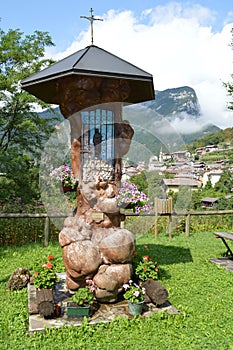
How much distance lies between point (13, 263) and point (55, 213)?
8.90 feet

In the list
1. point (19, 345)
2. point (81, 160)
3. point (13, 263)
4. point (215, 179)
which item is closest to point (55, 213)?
point (81, 160)

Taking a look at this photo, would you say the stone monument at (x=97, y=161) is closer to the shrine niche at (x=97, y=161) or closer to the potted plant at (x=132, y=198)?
the shrine niche at (x=97, y=161)

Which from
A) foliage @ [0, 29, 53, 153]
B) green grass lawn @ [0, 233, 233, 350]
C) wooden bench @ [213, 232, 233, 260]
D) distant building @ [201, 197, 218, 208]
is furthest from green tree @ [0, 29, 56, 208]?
distant building @ [201, 197, 218, 208]

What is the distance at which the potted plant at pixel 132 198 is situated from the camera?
4.85m

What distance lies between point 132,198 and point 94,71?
1.87 meters

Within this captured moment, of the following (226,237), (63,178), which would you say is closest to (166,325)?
(63,178)

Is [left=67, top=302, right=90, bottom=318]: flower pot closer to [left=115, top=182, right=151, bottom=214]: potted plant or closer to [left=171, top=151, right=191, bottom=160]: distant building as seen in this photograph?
[left=115, top=182, right=151, bottom=214]: potted plant

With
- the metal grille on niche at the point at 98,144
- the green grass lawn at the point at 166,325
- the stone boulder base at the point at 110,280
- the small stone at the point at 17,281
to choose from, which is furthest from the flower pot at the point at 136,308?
the small stone at the point at 17,281

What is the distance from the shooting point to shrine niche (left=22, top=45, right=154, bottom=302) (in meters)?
5.04

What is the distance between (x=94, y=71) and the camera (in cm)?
480

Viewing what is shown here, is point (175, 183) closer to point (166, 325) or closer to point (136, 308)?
point (136, 308)

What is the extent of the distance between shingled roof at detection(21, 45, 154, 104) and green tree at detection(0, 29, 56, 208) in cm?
453

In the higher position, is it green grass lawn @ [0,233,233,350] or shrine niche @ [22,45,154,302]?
shrine niche @ [22,45,154,302]

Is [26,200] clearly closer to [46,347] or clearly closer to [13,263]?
[13,263]
